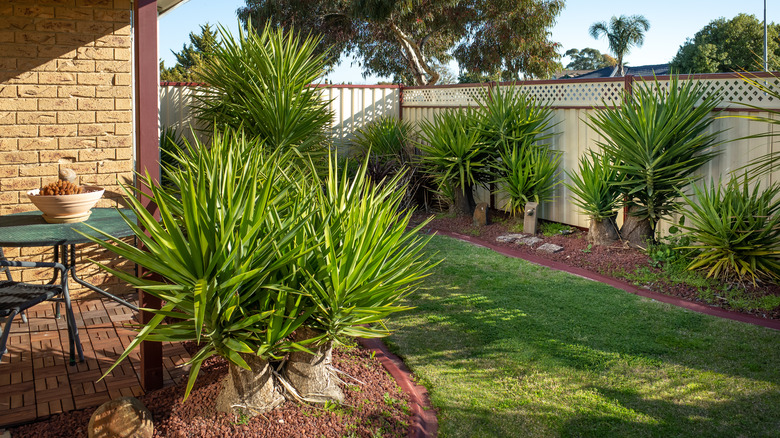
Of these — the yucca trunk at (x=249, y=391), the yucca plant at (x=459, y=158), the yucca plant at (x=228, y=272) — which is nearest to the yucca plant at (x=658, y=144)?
the yucca plant at (x=459, y=158)

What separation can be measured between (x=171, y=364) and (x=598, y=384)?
2.36 m

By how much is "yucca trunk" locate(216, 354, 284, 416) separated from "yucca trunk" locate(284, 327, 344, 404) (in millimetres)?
140

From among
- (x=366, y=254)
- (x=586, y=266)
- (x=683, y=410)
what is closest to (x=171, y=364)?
(x=366, y=254)

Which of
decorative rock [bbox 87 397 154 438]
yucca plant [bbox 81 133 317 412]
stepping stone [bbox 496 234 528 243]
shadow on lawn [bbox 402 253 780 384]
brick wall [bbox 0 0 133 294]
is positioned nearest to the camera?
yucca plant [bbox 81 133 317 412]

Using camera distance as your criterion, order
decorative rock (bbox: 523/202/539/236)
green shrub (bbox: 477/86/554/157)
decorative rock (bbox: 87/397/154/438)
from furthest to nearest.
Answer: green shrub (bbox: 477/86/554/157) → decorative rock (bbox: 523/202/539/236) → decorative rock (bbox: 87/397/154/438)

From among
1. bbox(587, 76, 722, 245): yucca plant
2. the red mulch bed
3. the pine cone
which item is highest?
bbox(587, 76, 722, 245): yucca plant

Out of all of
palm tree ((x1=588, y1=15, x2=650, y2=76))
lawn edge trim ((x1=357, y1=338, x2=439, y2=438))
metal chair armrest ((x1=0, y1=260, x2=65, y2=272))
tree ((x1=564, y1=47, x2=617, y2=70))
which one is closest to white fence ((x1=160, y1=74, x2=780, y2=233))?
lawn edge trim ((x1=357, y1=338, x2=439, y2=438))

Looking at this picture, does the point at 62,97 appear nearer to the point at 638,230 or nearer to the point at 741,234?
the point at 638,230

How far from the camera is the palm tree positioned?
44375 mm

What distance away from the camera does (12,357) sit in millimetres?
3662

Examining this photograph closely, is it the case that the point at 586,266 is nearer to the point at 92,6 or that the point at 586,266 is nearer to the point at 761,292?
the point at 761,292

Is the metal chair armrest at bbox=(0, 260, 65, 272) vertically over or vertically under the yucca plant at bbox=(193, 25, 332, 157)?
under

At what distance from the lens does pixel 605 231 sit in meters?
6.68

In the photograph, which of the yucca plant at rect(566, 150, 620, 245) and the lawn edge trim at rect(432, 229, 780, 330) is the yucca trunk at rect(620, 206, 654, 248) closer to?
the yucca plant at rect(566, 150, 620, 245)
